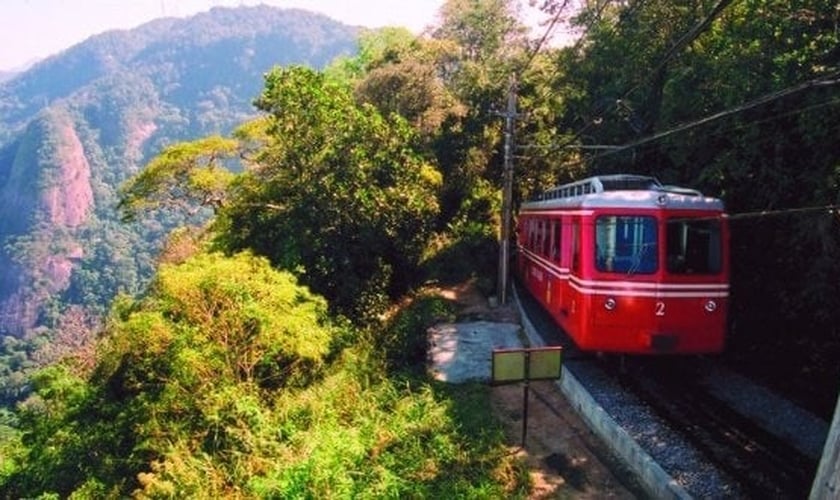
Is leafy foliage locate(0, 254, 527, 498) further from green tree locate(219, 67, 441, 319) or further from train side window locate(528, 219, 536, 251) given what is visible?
train side window locate(528, 219, 536, 251)

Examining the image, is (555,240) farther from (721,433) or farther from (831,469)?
(831,469)

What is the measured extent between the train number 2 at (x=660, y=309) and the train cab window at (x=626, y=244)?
0.51 meters

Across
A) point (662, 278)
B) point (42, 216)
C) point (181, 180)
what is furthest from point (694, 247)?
point (42, 216)

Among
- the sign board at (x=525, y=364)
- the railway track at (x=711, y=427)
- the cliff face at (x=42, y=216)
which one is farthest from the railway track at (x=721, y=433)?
the cliff face at (x=42, y=216)

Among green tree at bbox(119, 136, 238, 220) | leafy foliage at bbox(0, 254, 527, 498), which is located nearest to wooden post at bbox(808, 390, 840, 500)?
leafy foliage at bbox(0, 254, 527, 498)

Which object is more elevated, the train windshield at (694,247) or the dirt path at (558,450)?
the train windshield at (694,247)

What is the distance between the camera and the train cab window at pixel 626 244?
10211 mm

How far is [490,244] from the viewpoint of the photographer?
2328 centimetres

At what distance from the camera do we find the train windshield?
10.2m

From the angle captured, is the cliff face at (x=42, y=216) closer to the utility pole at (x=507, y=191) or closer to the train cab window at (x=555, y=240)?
the utility pole at (x=507, y=191)

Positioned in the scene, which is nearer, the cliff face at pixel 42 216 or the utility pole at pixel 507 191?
the utility pole at pixel 507 191

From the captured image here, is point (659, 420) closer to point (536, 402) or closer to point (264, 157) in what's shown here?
point (536, 402)

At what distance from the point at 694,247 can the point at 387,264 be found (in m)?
10.8

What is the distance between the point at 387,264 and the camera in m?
19.7
